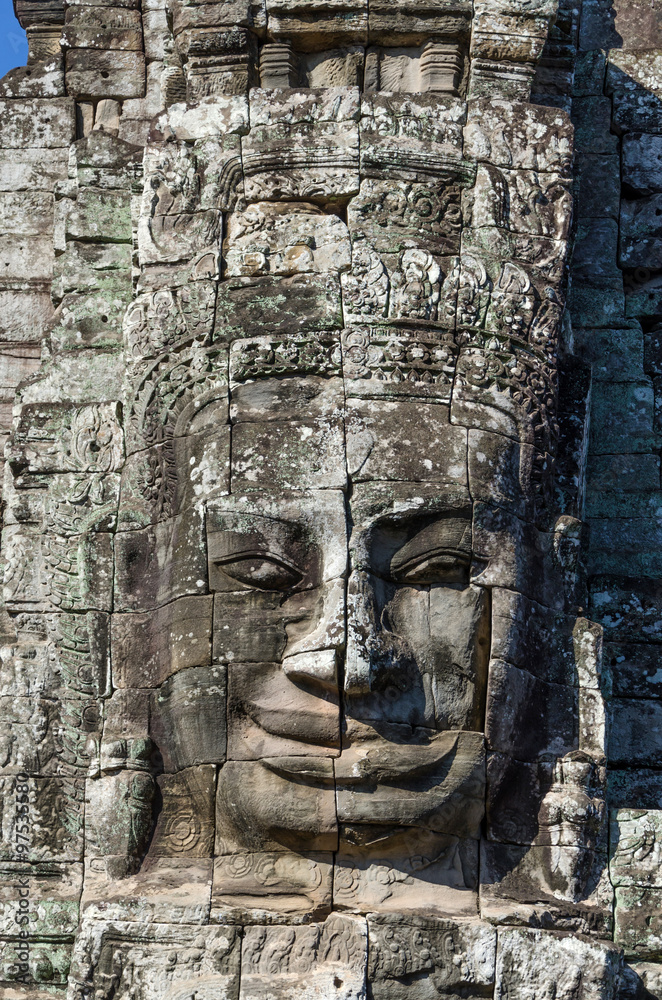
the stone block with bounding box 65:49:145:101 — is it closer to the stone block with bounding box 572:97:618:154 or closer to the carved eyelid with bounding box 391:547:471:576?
the stone block with bounding box 572:97:618:154

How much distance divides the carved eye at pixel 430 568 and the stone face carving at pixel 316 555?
1 centimetres

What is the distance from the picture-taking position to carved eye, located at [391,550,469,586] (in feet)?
30.0

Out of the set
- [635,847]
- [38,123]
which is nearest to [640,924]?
[635,847]

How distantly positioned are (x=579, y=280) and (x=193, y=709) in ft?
12.9

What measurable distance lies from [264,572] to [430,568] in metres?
0.88

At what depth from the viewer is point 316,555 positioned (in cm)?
909

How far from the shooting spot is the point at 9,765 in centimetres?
961

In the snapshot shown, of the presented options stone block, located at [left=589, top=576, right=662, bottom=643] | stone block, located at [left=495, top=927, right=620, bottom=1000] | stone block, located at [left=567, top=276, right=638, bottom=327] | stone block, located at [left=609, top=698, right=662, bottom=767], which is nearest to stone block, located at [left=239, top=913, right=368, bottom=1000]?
stone block, located at [left=495, top=927, right=620, bottom=1000]

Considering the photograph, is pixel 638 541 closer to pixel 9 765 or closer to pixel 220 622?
pixel 220 622

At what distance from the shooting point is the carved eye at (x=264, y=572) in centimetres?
911

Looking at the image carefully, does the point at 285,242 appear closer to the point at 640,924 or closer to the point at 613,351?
the point at 613,351

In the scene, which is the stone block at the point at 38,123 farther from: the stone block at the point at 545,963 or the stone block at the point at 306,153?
the stone block at the point at 545,963

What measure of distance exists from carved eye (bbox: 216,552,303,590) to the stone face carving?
0.02 m

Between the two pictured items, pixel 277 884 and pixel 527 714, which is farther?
pixel 527 714
